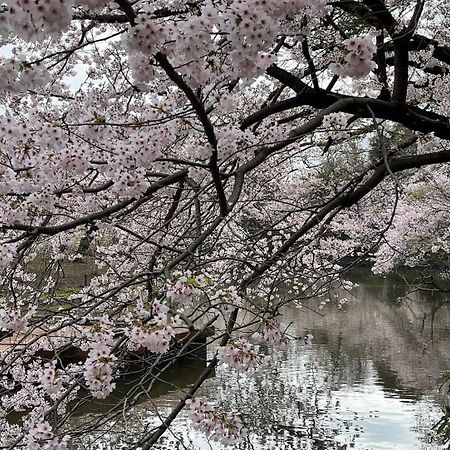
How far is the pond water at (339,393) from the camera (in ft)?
21.3

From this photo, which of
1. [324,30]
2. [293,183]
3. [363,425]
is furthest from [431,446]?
[293,183]

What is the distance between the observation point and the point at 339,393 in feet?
26.7

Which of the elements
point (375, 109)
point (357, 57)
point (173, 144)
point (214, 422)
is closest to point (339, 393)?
point (375, 109)

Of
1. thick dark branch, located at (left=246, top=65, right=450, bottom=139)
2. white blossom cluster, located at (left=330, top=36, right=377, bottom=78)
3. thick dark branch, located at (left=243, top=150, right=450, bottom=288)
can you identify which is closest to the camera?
white blossom cluster, located at (left=330, top=36, right=377, bottom=78)

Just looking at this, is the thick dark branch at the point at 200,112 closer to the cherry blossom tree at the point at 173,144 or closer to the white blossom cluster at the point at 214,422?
the cherry blossom tree at the point at 173,144

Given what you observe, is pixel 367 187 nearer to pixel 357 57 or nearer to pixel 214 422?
pixel 357 57

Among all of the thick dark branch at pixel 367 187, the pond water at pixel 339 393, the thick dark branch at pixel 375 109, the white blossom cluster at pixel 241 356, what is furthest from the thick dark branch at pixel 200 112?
the pond water at pixel 339 393

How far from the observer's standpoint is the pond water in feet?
21.3

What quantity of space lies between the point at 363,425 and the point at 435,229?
707 centimetres

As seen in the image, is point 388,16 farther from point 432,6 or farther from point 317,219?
point 432,6

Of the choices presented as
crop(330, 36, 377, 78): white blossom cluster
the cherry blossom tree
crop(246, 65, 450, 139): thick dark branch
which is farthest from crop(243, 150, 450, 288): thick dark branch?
crop(330, 36, 377, 78): white blossom cluster

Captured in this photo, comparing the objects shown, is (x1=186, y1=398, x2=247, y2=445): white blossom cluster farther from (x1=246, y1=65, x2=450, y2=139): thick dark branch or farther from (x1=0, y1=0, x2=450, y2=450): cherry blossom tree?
(x1=246, y1=65, x2=450, y2=139): thick dark branch

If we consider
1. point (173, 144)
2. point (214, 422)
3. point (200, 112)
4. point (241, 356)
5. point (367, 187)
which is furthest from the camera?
point (367, 187)

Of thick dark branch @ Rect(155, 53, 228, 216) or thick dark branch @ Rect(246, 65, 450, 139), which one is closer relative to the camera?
thick dark branch @ Rect(155, 53, 228, 216)
